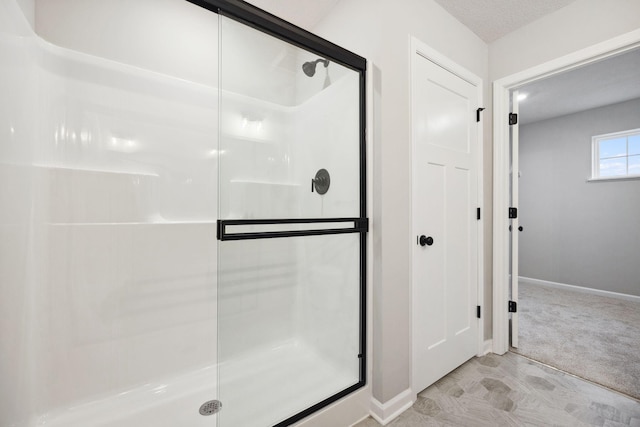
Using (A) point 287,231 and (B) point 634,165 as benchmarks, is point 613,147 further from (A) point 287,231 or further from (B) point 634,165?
(A) point 287,231

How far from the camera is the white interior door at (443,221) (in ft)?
5.67

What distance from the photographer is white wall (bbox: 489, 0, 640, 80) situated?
170cm

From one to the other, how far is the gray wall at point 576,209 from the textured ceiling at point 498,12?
2.89 meters

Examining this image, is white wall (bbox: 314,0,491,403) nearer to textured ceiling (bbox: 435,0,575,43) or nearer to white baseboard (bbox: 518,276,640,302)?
textured ceiling (bbox: 435,0,575,43)

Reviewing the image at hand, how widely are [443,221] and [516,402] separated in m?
→ 1.16

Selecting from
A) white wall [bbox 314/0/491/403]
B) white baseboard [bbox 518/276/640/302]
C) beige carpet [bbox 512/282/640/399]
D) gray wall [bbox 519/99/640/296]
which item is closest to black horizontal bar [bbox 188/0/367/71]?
Result: white wall [bbox 314/0/491/403]

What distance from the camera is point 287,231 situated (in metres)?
1.33

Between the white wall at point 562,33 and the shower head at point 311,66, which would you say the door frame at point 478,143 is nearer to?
the white wall at point 562,33

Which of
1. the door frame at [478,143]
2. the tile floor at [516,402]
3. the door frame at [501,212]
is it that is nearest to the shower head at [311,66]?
the door frame at [478,143]

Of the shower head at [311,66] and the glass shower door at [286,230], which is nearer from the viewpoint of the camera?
the glass shower door at [286,230]

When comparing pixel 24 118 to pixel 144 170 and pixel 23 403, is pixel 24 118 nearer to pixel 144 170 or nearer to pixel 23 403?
pixel 144 170

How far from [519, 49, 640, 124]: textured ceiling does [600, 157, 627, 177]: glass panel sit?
30.3 inches

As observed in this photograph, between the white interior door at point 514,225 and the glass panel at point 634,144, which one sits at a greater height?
the glass panel at point 634,144

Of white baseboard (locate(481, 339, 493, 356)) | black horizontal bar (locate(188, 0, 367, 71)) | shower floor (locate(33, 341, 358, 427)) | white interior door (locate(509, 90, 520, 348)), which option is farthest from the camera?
white interior door (locate(509, 90, 520, 348))
